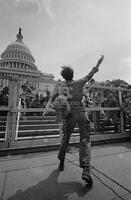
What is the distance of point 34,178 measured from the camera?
1924mm

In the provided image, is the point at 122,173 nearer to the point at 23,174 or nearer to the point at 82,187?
the point at 82,187

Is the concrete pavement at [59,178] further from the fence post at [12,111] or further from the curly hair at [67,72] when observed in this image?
the curly hair at [67,72]

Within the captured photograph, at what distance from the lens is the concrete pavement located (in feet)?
4.99

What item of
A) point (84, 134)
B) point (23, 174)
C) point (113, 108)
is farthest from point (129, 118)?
point (23, 174)

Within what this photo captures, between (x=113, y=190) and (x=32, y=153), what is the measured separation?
197 centimetres

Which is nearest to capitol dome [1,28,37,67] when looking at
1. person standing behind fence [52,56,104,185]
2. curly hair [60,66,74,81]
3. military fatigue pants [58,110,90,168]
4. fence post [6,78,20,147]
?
fence post [6,78,20,147]

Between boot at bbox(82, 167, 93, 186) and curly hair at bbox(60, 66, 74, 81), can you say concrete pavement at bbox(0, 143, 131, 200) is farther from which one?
curly hair at bbox(60, 66, 74, 81)

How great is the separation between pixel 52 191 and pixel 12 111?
201cm

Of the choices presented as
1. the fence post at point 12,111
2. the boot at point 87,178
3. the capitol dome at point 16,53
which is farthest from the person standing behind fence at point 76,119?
the capitol dome at point 16,53

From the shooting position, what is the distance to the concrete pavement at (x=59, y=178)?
1520 mm

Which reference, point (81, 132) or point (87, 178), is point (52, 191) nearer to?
point (87, 178)

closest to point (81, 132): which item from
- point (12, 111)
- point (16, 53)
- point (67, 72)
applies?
point (67, 72)

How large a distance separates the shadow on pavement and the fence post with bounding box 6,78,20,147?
Result: 1.59 meters

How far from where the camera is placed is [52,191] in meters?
1.60
